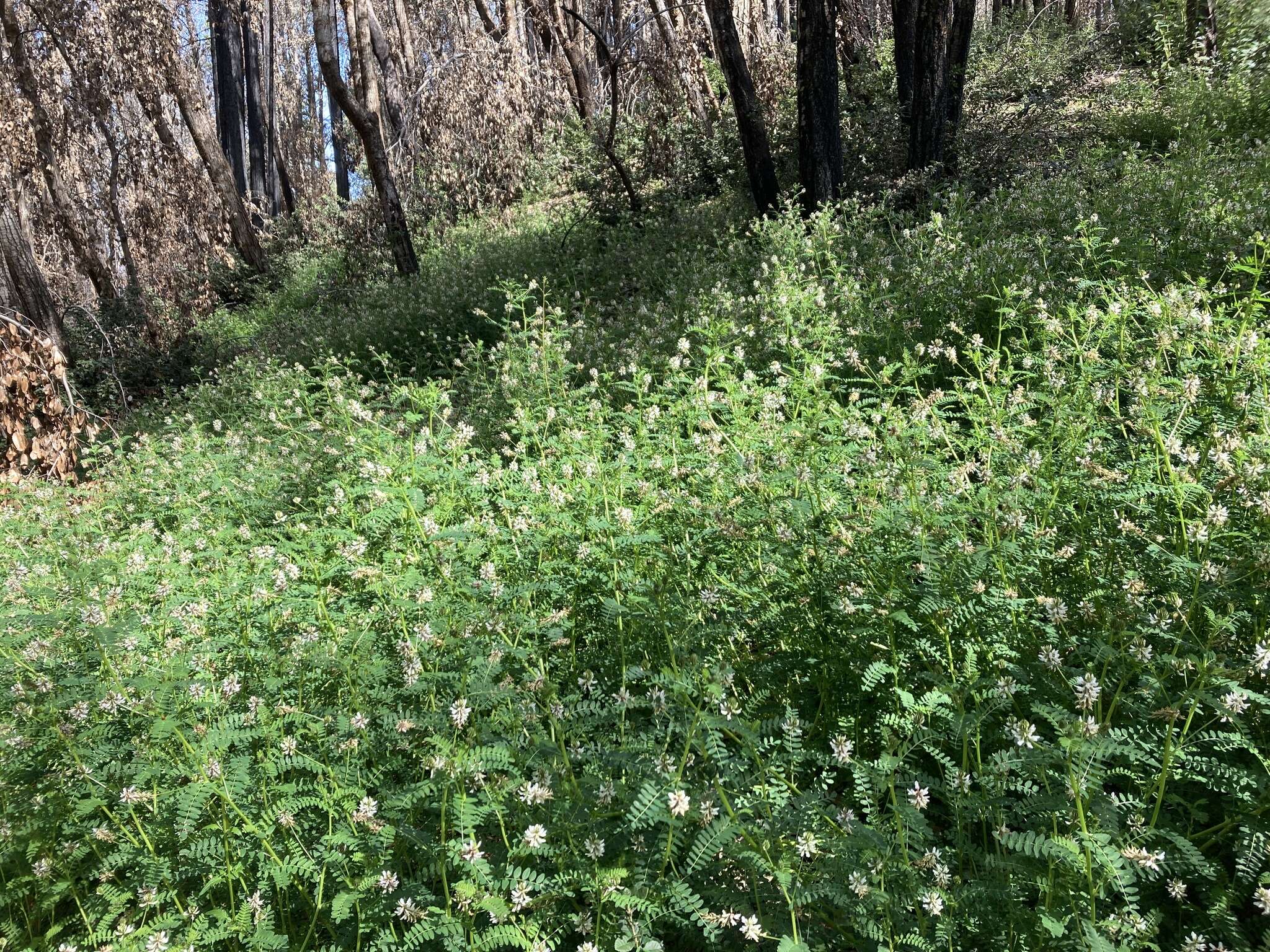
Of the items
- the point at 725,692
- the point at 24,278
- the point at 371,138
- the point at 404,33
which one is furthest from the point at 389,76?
the point at 725,692

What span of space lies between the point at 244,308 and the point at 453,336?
351 inches

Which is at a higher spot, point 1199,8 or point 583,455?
point 1199,8

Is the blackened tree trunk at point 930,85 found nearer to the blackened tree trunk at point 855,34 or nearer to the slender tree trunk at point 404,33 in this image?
the blackened tree trunk at point 855,34

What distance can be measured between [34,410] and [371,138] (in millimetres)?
5534

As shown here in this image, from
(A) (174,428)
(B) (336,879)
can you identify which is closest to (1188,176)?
(B) (336,879)

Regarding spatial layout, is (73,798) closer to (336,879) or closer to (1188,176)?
(336,879)

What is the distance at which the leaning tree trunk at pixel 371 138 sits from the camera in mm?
10383

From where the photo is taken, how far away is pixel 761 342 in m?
5.22

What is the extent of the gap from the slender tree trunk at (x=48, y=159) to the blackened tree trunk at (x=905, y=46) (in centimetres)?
1178

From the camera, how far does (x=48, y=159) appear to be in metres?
12.2

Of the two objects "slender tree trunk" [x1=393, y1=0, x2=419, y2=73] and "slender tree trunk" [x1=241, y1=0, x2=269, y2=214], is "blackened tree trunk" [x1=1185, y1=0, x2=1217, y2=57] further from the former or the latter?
"slender tree trunk" [x1=241, y1=0, x2=269, y2=214]

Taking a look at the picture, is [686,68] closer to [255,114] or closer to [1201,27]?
[1201,27]

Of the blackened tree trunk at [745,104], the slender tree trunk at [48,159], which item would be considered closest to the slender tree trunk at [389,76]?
the slender tree trunk at [48,159]

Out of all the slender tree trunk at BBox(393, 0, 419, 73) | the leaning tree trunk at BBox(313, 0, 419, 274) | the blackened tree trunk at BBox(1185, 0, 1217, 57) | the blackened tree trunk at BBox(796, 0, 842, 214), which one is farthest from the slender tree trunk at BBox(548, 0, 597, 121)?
the blackened tree trunk at BBox(1185, 0, 1217, 57)
